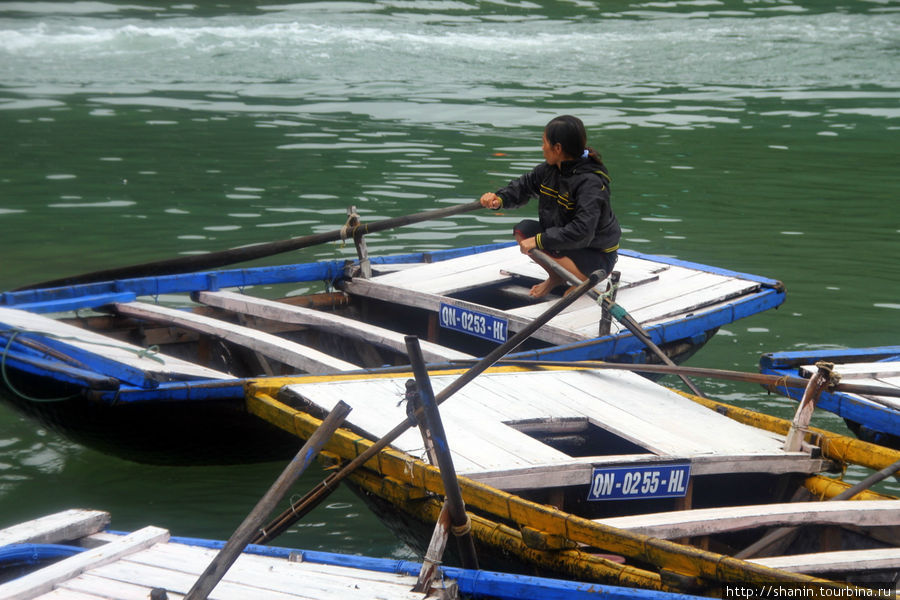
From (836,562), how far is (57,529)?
119 inches

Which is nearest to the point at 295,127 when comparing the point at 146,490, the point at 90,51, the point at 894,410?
the point at 90,51

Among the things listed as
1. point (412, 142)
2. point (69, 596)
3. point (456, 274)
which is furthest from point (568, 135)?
point (412, 142)

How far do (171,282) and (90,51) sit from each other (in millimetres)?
21841

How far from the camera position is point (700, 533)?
409cm

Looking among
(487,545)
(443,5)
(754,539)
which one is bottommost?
(754,539)

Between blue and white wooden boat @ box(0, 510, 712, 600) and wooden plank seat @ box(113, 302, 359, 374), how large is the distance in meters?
1.86

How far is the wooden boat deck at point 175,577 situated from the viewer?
3494 millimetres

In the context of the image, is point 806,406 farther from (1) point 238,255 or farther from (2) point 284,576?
(1) point 238,255

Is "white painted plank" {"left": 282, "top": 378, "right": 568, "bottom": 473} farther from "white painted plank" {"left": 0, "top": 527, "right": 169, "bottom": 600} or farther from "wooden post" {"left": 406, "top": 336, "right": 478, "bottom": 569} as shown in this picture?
"white painted plank" {"left": 0, "top": 527, "right": 169, "bottom": 600}

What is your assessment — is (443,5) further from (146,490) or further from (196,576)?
(196,576)

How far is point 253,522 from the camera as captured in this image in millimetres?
3238

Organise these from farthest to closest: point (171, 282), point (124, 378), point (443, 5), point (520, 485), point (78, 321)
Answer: point (443, 5)
point (171, 282)
point (78, 321)
point (124, 378)
point (520, 485)

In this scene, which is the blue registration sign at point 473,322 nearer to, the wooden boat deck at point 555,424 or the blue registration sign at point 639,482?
the wooden boat deck at point 555,424

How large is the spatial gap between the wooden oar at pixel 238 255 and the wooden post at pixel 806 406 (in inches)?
121
